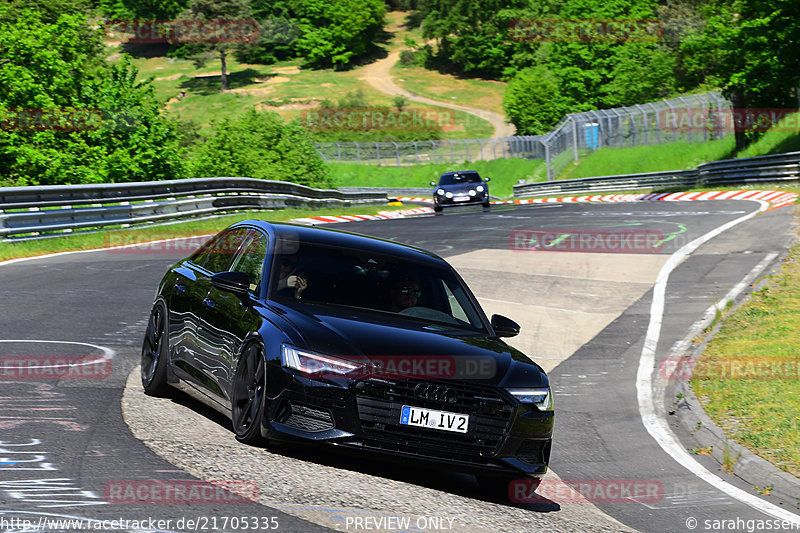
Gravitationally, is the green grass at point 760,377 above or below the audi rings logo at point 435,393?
below

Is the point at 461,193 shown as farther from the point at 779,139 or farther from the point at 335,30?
the point at 335,30

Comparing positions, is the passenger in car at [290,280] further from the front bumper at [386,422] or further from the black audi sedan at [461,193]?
the black audi sedan at [461,193]

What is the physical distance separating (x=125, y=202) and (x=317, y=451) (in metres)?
18.9

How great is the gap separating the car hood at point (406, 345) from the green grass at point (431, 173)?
6095 centimetres

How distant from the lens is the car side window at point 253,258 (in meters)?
7.52

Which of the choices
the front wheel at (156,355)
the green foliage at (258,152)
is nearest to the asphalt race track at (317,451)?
the front wheel at (156,355)

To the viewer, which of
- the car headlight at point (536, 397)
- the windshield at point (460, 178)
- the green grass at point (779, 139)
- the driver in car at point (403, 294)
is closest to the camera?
the car headlight at point (536, 397)

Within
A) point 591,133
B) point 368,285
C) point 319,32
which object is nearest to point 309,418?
point 368,285

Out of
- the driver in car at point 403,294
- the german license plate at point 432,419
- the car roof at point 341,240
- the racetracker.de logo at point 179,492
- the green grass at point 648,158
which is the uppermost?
the car roof at point 341,240

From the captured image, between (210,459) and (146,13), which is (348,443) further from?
(146,13)

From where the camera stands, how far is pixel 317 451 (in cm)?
651

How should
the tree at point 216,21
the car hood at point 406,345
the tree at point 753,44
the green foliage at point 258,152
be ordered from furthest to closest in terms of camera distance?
1. the tree at point 216,21
2. the green foliage at point 258,152
3. the tree at point 753,44
4. the car hood at point 406,345

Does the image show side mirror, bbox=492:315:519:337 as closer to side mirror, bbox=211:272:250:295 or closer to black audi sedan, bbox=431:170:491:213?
side mirror, bbox=211:272:250:295

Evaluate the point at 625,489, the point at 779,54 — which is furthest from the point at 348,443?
the point at 779,54
